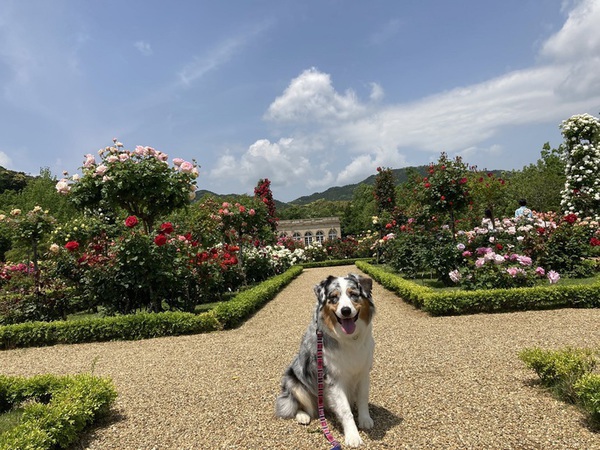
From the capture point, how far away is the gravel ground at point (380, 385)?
9.84ft

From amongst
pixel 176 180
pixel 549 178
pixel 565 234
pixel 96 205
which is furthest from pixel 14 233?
pixel 549 178

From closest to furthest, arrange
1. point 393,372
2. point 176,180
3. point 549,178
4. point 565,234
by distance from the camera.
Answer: point 393,372 → point 176,180 → point 565,234 → point 549,178

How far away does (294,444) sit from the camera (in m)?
2.95

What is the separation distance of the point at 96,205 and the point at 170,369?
547cm

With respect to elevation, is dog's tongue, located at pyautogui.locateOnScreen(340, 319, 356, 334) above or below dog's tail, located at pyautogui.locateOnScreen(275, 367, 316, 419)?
above

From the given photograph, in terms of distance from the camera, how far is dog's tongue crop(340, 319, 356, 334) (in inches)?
105

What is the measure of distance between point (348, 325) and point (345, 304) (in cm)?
17

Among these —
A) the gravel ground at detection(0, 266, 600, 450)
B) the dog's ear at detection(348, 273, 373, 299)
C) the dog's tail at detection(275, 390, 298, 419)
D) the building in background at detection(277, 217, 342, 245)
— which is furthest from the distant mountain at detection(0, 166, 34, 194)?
the dog's ear at detection(348, 273, 373, 299)

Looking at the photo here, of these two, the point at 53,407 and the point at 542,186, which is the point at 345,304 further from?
the point at 542,186

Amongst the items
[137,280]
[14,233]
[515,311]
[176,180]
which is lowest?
[515,311]

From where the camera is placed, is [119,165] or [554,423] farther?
[119,165]

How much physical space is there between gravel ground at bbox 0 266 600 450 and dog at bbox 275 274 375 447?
10.6 inches

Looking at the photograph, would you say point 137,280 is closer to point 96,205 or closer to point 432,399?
point 96,205

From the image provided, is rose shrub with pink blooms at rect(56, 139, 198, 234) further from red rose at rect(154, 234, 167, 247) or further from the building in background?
the building in background
